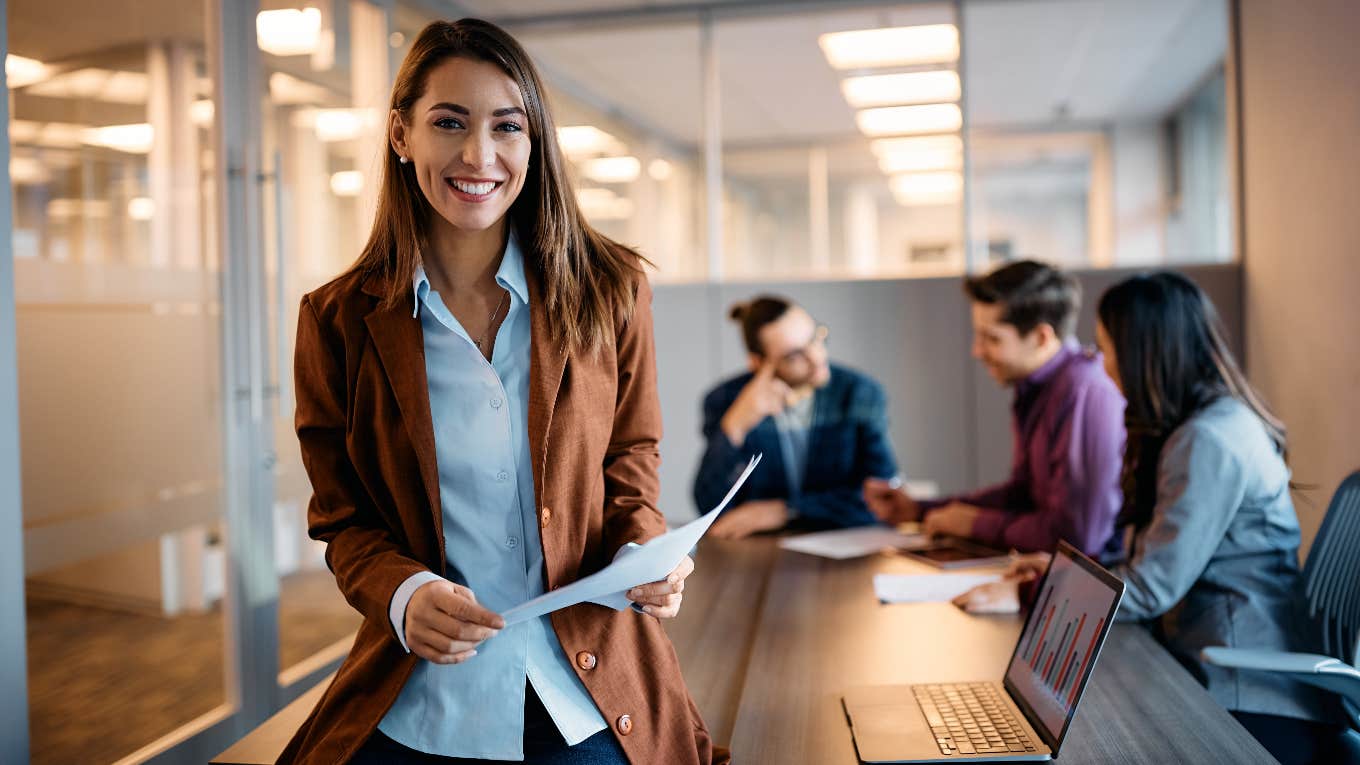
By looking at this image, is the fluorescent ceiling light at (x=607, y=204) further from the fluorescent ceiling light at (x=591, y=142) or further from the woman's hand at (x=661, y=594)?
the woman's hand at (x=661, y=594)

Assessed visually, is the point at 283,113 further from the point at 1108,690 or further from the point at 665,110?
the point at 1108,690

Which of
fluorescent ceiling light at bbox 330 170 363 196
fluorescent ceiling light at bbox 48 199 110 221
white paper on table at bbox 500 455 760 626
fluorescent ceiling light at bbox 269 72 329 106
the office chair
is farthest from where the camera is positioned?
fluorescent ceiling light at bbox 330 170 363 196

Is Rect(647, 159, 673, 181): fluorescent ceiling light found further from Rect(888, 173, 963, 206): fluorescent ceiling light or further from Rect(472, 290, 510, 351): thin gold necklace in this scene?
Rect(472, 290, 510, 351): thin gold necklace

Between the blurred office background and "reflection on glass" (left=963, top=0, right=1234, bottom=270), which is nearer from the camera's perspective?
the blurred office background

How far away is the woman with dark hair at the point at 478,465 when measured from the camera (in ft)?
3.92

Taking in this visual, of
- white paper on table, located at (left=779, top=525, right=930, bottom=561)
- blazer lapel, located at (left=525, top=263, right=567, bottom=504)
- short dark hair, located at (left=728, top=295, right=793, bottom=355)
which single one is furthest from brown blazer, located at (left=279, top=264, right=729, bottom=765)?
short dark hair, located at (left=728, top=295, right=793, bottom=355)

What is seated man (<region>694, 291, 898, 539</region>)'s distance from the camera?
9.77 feet

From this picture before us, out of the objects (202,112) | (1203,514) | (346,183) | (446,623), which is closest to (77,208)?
(202,112)

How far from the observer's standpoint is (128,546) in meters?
2.65

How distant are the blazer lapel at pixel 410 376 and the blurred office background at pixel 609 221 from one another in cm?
29

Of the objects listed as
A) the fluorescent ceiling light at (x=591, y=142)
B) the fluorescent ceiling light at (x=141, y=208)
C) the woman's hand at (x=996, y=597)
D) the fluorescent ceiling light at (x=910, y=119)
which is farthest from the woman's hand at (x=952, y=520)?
the fluorescent ceiling light at (x=591, y=142)

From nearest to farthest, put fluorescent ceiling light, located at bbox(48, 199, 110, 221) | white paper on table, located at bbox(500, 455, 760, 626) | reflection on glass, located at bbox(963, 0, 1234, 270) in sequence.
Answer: white paper on table, located at bbox(500, 455, 760, 626) → fluorescent ceiling light, located at bbox(48, 199, 110, 221) → reflection on glass, located at bbox(963, 0, 1234, 270)

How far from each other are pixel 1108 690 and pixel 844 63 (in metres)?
3.92

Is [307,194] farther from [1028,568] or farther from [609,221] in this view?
[1028,568]
